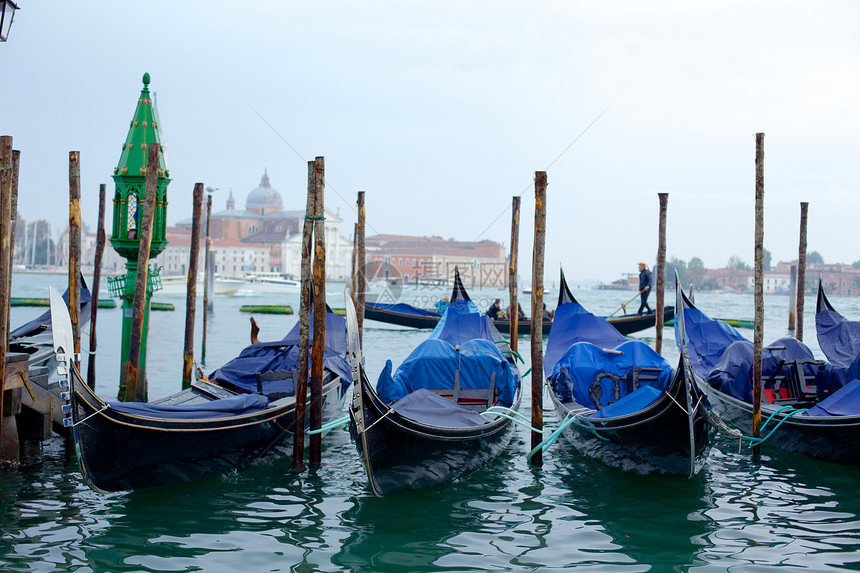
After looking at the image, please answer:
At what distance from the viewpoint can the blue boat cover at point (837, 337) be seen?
18.0 ft

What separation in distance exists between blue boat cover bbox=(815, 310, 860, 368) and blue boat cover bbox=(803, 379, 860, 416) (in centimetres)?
116

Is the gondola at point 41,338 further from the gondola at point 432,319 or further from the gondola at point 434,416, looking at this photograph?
the gondola at point 432,319

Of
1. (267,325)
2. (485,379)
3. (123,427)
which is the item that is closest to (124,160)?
(123,427)

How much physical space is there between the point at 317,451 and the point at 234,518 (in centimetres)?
81

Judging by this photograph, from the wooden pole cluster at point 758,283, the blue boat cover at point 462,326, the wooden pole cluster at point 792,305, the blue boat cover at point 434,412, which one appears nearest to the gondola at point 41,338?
the blue boat cover at point 434,412

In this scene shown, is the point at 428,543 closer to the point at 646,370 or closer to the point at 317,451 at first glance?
the point at 317,451

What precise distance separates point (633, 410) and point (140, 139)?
359cm

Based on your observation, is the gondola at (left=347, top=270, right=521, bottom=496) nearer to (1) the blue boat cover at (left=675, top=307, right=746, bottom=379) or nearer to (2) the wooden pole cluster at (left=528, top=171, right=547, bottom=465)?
(2) the wooden pole cluster at (left=528, top=171, right=547, bottom=465)

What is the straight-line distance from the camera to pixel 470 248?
53.6 m

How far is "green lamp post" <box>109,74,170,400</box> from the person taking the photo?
16.7 feet

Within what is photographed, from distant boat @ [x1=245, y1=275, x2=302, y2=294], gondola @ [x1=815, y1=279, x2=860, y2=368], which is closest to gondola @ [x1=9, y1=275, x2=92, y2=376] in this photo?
gondola @ [x1=815, y1=279, x2=860, y2=368]

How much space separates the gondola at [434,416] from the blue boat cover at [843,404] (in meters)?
1.69

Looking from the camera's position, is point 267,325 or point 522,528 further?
point 267,325

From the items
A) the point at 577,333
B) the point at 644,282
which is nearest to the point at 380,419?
the point at 577,333
